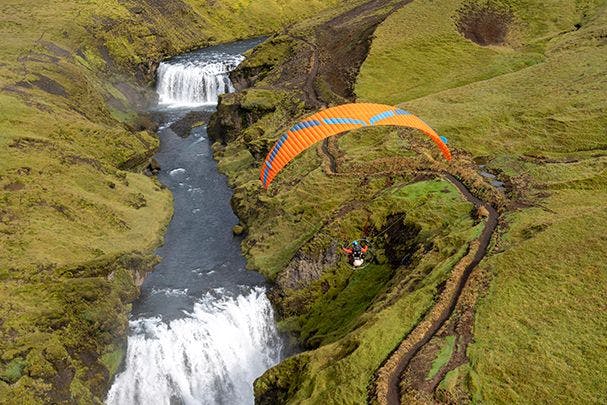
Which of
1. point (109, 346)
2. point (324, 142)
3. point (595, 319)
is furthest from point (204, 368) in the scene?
point (324, 142)

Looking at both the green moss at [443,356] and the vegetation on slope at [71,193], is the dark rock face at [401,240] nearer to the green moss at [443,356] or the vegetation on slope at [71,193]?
the green moss at [443,356]

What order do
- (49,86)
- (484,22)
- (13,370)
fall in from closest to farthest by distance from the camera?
1. (13,370)
2. (49,86)
3. (484,22)

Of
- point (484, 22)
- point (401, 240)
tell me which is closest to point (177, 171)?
point (401, 240)

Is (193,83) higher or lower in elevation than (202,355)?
higher

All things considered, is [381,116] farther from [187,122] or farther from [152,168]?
[187,122]

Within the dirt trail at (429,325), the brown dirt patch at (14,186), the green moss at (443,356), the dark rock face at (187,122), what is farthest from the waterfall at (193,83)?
the green moss at (443,356)

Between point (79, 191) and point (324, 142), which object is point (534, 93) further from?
point (79, 191)

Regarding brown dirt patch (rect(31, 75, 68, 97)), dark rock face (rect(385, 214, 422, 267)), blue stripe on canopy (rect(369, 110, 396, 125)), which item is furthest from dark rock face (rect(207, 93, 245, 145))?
blue stripe on canopy (rect(369, 110, 396, 125))

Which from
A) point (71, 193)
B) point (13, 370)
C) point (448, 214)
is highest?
point (71, 193)
